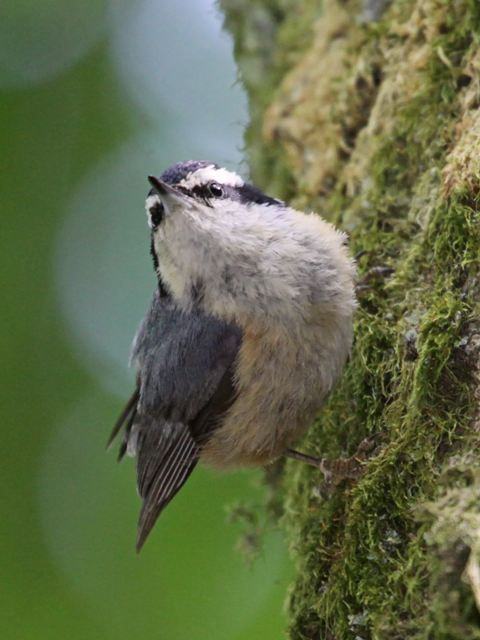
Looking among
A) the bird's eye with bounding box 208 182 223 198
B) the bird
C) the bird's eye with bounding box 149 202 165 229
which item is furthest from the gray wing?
the bird's eye with bounding box 208 182 223 198

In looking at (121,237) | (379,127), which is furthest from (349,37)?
(121,237)

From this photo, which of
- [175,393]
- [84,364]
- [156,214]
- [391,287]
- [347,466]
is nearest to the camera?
[347,466]

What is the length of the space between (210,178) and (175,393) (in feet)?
2.66

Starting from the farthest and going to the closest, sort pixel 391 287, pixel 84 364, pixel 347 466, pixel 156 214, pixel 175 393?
pixel 84 364 < pixel 175 393 < pixel 156 214 < pixel 391 287 < pixel 347 466

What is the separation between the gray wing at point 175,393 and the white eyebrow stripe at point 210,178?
459 mm

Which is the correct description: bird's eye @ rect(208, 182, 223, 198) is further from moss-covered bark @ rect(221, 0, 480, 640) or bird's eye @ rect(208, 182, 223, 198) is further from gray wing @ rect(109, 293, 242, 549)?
moss-covered bark @ rect(221, 0, 480, 640)

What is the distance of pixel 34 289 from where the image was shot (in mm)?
5008

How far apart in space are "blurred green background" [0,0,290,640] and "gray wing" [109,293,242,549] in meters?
0.72

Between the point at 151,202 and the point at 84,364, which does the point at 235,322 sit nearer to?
the point at 151,202

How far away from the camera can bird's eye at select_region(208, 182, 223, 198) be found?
2971mm

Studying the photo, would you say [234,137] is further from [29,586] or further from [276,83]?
[29,586]

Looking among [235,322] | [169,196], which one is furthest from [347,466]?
[169,196]

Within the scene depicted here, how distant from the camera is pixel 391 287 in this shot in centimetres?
278

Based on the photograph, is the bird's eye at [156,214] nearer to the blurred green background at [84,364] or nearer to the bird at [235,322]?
the bird at [235,322]
